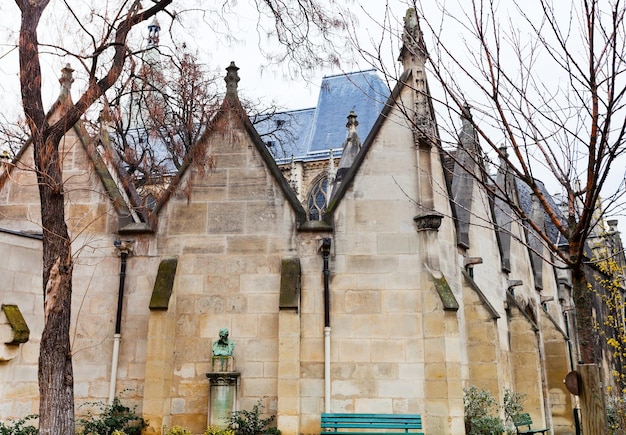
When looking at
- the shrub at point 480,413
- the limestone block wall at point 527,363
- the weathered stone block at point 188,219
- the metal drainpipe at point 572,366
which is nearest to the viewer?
the shrub at point 480,413

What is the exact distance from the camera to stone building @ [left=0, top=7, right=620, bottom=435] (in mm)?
9555

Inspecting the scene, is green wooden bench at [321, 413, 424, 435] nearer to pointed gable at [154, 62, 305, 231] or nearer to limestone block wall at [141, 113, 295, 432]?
limestone block wall at [141, 113, 295, 432]

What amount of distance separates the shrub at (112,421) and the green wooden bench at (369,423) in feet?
9.68

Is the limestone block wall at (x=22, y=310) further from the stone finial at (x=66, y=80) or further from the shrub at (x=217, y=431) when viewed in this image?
the stone finial at (x=66, y=80)

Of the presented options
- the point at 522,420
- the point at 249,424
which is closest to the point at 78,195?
the point at 249,424

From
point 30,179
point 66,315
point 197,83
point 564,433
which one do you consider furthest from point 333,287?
point 564,433

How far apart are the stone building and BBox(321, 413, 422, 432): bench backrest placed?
9.4 inches

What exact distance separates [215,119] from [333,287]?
3775 mm

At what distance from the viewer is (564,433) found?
576 inches

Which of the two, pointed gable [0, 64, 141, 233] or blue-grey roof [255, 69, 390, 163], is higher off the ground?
blue-grey roof [255, 69, 390, 163]

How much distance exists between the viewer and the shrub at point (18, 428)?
8.63 metres

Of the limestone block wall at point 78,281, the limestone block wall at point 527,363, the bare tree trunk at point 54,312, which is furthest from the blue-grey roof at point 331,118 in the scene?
the bare tree trunk at point 54,312

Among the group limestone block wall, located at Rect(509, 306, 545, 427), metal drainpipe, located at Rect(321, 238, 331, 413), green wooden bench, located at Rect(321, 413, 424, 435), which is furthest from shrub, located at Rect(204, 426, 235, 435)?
limestone block wall, located at Rect(509, 306, 545, 427)

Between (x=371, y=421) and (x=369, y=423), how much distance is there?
0.12 m
